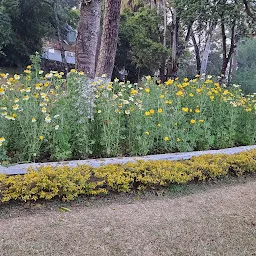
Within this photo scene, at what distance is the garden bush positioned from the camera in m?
2.99

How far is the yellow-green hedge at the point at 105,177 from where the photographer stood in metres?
2.28

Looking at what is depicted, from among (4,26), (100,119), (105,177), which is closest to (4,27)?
(4,26)

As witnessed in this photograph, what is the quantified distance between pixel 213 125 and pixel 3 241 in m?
3.21

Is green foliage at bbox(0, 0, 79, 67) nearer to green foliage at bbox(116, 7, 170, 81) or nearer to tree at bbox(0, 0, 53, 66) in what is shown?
tree at bbox(0, 0, 53, 66)

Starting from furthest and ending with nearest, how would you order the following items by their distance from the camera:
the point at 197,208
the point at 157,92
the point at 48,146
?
the point at 157,92 → the point at 48,146 → the point at 197,208

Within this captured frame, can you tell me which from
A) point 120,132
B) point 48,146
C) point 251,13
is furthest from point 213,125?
point 251,13

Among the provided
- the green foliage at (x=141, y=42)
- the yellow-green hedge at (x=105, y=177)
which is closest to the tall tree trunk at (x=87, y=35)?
the yellow-green hedge at (x=105, y=177)

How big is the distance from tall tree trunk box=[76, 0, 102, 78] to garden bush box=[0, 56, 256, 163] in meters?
0.86

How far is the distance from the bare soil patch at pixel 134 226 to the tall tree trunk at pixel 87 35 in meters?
2.64

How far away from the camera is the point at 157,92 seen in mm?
4027

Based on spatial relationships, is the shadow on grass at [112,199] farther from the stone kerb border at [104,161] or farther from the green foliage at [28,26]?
the green foliage at [28,26]

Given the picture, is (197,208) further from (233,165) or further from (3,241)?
(3,241)

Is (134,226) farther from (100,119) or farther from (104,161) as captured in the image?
(100,119)

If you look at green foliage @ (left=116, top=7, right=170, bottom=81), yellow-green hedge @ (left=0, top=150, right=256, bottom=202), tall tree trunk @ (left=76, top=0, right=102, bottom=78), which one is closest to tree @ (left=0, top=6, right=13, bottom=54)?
green foliage @ (left=116, top=7, right=170, bottom=81)
